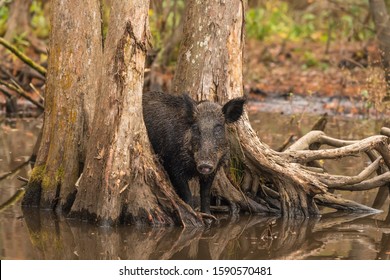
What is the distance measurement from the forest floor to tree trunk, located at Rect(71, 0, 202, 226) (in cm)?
922

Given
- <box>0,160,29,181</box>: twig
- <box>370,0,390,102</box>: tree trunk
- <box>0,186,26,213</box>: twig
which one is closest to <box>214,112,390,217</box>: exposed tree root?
<box>0,186,26,213</box>: twig

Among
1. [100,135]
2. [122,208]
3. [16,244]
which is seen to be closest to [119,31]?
[100,135]

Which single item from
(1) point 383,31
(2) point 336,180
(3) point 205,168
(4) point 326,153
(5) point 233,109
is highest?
(1) point 383,31


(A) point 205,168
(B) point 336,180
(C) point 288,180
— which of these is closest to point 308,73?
(B) point 336,180

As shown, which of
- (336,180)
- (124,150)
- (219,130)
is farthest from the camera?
(336,180)

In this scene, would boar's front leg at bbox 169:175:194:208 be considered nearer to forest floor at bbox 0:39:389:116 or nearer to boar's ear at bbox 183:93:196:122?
boar's ear at bbox 183:93:196:122

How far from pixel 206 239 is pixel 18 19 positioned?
16.0 m

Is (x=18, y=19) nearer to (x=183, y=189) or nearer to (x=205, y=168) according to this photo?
(x=183, y=189)

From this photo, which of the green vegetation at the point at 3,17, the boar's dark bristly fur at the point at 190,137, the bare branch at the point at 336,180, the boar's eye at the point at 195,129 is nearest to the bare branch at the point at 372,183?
the bare branch at the point at 336,180

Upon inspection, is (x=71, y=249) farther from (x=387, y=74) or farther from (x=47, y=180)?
(x=387, y=74)

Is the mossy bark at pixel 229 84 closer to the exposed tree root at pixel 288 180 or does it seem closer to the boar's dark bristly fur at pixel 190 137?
the exposed tree root at pixel 288 180

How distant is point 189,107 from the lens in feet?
35.5

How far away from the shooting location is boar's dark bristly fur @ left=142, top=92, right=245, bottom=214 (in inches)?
423
